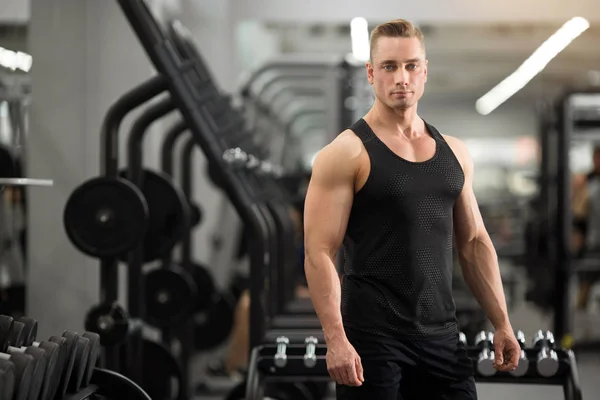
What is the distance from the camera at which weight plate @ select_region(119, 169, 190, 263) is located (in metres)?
3.78

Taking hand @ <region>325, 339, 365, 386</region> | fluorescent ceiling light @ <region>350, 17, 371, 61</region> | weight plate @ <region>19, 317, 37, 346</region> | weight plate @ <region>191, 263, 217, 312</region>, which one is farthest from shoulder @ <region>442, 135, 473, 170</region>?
fluorescent ceiling light @ <region>350, 17, 371, 61</region>

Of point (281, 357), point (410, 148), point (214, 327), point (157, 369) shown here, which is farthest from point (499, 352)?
point (214, 327)

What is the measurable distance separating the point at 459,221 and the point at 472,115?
15.8 metres

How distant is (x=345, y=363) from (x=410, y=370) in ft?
0.64

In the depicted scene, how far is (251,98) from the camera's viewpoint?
256 inches

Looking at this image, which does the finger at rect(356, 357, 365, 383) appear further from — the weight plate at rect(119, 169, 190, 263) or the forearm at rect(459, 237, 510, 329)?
the weight plate at rect(119, 169, 190, 263)

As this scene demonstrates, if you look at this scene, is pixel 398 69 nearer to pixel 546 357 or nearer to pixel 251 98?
pixel 546 357

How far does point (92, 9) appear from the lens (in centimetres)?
454

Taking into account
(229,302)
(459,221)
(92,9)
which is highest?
(92,9)

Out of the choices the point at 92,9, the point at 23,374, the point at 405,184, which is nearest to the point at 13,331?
the point at 23,374

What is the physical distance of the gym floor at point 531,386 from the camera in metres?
2.80

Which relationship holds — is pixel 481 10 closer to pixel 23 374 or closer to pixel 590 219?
pixel 590 219

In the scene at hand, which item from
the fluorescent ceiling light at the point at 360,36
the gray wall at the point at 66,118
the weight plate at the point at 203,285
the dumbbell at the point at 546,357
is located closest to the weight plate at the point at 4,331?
the dumbbell at the point at 546,357

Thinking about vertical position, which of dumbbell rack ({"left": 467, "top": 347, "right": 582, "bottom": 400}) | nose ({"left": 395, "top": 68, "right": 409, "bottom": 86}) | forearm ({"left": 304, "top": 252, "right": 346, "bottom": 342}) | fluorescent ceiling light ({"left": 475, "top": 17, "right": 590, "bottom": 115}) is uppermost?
fluorescent ceiling light ({"left": 475, "top": 17, "right": 590, "bottom": 115})
